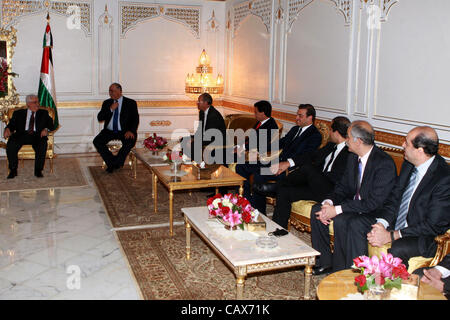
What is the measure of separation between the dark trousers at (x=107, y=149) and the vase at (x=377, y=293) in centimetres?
598

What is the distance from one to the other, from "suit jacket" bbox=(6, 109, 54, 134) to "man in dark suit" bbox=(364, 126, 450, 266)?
18.5ft

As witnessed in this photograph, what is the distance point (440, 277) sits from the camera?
286cm

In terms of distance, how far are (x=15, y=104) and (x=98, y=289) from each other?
21.3 feet

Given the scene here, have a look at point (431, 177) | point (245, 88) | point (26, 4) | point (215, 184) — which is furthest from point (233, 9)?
point (431, 177)

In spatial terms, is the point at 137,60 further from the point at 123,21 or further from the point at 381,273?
the point at 381,273

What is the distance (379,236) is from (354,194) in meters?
0.74

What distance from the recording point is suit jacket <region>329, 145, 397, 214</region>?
3.79m

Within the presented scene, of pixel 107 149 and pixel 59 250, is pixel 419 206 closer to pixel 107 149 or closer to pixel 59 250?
pixel 59 250

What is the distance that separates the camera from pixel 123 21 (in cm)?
955

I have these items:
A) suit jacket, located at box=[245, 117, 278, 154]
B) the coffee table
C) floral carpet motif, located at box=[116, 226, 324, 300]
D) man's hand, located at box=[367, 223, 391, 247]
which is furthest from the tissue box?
suit jacket, located at box=[245, 117, 278, 154]

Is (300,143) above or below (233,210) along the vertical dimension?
above

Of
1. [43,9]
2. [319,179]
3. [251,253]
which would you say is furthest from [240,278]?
[43,9]

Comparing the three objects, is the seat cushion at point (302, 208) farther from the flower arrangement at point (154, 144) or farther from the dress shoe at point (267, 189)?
the flower arrangement at point (154, 144)

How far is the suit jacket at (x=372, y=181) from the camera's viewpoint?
379cm
